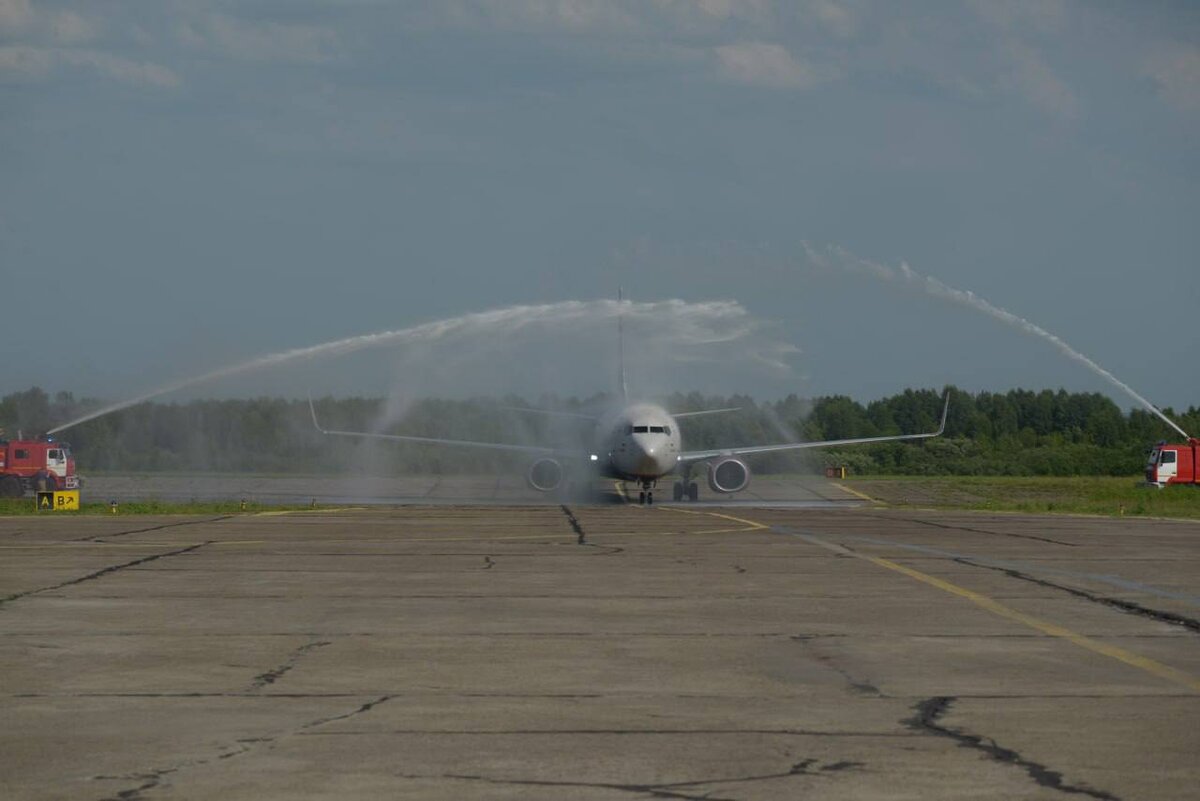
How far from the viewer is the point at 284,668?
1409cm

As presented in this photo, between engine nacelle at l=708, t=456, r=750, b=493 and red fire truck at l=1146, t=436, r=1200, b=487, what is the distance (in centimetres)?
2438

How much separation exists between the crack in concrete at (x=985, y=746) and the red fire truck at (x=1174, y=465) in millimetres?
64012

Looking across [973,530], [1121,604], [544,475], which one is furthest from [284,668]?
[544,475]

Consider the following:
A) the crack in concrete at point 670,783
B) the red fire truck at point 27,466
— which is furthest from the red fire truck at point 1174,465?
the crack in concrete at point 670,783

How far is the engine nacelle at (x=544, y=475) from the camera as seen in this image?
59.4m

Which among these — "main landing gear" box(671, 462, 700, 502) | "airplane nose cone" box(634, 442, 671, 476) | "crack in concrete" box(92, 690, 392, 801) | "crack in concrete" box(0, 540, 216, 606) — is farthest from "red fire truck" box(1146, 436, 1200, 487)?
"crack in concrete" box(92, 690, 392, 801)

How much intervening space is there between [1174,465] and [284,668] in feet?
216

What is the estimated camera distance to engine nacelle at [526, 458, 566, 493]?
59.4 metres

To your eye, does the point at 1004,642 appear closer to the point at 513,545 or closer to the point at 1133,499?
the point at 513,545

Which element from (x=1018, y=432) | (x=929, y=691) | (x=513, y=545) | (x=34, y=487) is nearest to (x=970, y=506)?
(x=513, y=545)

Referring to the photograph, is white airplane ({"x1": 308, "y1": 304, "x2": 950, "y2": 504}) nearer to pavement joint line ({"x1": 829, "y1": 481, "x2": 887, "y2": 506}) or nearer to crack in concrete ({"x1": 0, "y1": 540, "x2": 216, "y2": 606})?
pavement joint line ({"x1": 829, "y1": 481, "x2": 887, "y2": 506})

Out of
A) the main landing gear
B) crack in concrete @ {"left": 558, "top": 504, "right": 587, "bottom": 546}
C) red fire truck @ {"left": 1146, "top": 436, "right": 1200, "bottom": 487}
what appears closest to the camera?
crack in concrete @ {"left": 558, "top": 504, "right": 587, "bottom": 546}

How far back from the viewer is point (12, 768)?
9.67 meters

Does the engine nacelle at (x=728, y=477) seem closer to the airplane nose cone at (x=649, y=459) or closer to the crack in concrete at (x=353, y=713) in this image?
the airplane nose cone at (x=649, y=459)
